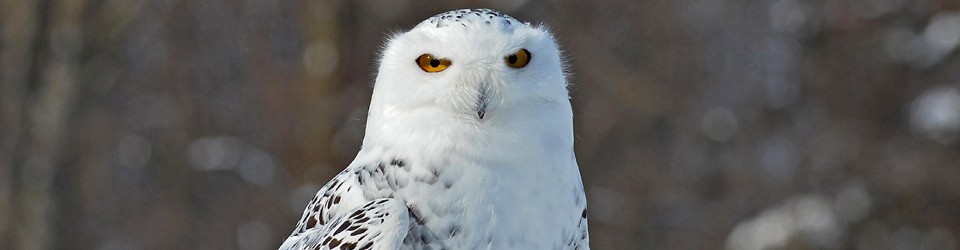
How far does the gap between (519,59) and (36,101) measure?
29.8ft

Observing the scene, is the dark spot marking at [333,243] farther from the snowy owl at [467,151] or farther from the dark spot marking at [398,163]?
the dark spot marking at [398,163]

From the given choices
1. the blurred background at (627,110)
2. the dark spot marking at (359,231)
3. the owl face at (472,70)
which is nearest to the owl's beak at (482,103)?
the owl face at (472,70)

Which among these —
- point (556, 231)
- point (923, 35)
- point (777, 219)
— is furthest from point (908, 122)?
point (556, 231)

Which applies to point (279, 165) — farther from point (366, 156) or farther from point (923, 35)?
point (366, 156)

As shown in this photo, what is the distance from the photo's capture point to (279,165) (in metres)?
11.9

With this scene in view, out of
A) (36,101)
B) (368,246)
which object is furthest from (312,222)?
(36,101)

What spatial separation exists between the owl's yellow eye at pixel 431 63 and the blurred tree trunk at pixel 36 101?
8769 mm

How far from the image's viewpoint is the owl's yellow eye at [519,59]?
3.11 m

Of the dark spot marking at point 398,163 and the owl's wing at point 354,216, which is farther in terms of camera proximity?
the dark spot marking at point 398,163

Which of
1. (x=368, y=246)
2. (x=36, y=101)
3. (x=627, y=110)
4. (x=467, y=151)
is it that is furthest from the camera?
(x=627, y=110)

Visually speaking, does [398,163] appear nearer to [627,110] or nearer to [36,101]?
[36,101]

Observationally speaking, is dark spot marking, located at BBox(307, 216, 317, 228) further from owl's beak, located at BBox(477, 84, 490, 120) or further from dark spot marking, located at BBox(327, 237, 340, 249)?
owl's beak, located at BBox(477, 84, 490, 120)

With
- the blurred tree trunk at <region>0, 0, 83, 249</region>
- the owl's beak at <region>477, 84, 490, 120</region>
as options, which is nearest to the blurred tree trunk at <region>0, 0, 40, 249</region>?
the blurred tree trunk at <region>0, 0, 83, 249</region>

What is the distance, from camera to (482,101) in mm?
3047
